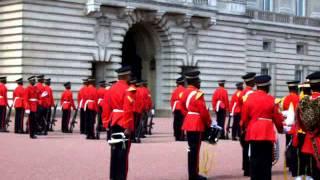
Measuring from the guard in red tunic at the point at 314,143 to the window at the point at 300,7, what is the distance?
134 ft

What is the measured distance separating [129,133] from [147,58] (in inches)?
1144

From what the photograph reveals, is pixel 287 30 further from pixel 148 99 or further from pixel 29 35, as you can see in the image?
pixel 148 99

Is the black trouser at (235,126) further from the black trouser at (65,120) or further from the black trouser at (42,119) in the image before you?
the black trouser at (42,119)

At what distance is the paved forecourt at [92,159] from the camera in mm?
13383

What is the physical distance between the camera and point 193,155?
42.5ft

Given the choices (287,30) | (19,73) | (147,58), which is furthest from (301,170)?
(287,30)

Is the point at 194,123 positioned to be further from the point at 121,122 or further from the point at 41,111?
the point at 41,111

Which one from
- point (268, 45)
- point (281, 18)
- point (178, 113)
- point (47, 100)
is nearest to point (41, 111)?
point (47, 100)

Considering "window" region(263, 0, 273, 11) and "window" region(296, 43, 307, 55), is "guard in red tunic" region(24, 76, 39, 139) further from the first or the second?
"window" region(296, 43, 307, 55)

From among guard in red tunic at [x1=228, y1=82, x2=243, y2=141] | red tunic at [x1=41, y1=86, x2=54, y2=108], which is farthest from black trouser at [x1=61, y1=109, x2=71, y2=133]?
guard in red tunic at [x1=228, y1=82, x2=243, y2=141]

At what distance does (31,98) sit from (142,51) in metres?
19.3

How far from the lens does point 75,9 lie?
113 feet

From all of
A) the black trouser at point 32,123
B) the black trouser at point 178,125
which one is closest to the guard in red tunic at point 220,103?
the black trouser at point 178,125

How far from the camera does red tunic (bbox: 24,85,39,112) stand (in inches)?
854
